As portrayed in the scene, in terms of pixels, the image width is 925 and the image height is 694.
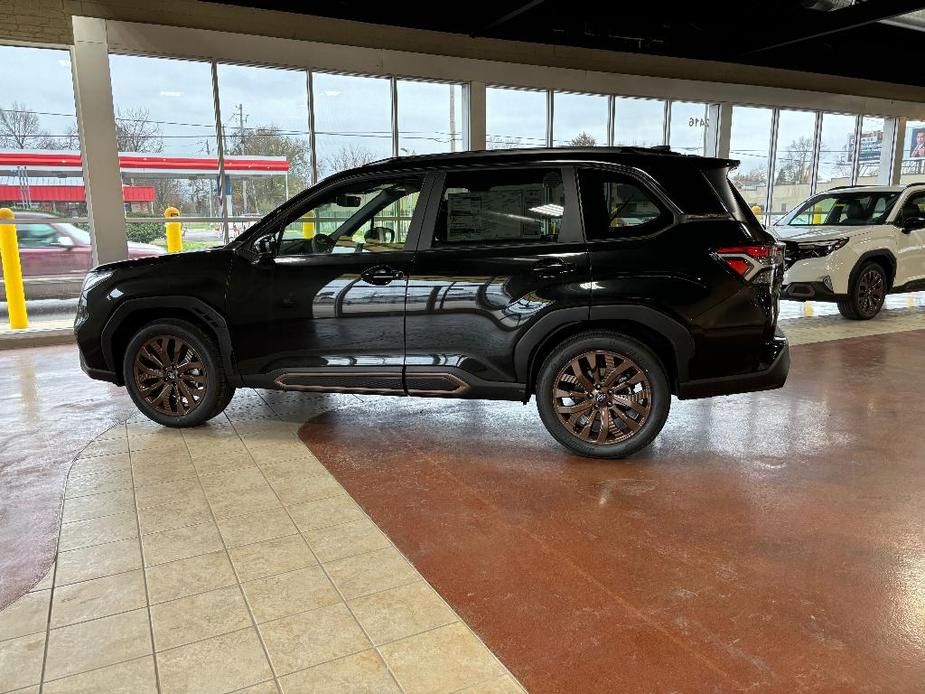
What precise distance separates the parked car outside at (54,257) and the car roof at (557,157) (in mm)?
8302

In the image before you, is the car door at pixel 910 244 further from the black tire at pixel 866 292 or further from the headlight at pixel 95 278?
the headlight at pixel 95 278

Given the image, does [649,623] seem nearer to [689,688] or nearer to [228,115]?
[689,688]

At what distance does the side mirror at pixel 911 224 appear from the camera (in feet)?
29.8

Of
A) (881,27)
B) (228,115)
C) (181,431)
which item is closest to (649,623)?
(181,431)

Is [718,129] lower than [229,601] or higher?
higher

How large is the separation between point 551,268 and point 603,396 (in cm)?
85

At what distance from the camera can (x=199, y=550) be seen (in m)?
3.16

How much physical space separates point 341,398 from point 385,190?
1998 mm

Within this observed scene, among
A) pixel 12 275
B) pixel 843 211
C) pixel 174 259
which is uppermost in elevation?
pixel 843 211

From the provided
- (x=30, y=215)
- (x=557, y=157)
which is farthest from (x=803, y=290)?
(x=30, y=215)

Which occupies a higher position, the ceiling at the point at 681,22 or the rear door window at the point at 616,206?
the ceiling at the point at 681,22

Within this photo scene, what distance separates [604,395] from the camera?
414cm

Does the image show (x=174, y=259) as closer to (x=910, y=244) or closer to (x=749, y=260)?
(x=749, y=260)

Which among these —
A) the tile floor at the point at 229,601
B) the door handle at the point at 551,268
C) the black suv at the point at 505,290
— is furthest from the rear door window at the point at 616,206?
the tile floor at the point at 229,601
